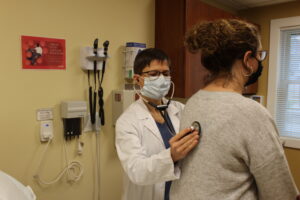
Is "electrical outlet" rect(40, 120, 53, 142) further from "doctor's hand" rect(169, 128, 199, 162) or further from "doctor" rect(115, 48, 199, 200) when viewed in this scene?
"doctor's hand" rect(169, 128, 199, 162)

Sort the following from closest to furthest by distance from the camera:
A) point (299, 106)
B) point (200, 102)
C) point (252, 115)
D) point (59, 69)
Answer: point (252, 115), point (200, 102), point (59, 69), point (299, 106)

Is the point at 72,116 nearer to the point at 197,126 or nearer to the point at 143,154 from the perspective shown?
the point at 143,154

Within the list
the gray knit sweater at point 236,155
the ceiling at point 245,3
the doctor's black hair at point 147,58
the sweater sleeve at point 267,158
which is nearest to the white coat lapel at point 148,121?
the doctor's black hair at point 147,58

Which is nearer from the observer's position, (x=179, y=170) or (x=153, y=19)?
(x=179, y=170)

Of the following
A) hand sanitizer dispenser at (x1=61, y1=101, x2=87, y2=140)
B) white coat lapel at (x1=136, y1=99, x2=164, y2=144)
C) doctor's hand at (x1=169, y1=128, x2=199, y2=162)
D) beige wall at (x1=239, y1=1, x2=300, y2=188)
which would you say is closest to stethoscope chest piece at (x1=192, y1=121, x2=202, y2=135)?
doctor's hand at (x1=169, y1=128, x2=199, y2=162)

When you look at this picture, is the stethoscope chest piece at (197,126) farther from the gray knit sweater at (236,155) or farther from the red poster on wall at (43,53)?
the red poster on wall at (43,53)

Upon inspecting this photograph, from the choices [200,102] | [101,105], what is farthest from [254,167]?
[101,105]

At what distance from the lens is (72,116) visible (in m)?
1.57

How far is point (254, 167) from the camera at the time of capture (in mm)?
696

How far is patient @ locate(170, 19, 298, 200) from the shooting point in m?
0.69

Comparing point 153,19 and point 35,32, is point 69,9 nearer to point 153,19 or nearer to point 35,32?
point 35,32

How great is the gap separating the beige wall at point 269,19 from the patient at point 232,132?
7.31 ft

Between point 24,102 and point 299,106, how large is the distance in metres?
2.66

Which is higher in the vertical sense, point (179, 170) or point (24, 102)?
point (24, 102)
